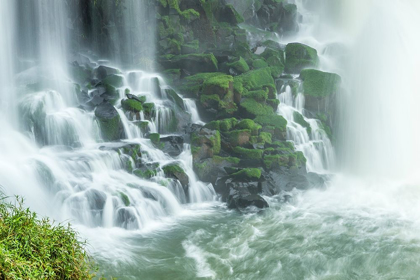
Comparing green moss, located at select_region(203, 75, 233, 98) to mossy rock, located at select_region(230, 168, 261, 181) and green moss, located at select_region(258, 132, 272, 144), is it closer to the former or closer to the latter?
green moss, located at select_region(258, 132, 272, 144)

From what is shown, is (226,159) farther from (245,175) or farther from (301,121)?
(301,121)

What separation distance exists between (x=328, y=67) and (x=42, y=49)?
1550 cm

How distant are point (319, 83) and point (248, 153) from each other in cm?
671

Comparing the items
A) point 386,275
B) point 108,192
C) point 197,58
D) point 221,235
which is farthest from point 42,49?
point 386,275

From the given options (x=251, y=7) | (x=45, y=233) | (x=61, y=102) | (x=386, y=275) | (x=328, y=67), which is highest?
(x=251, y=7)

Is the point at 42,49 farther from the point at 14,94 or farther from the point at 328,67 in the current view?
the point at 328,67

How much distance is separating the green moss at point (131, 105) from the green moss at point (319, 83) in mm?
8153

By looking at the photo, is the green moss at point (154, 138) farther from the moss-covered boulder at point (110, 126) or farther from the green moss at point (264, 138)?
the green moss at point (264, 138)

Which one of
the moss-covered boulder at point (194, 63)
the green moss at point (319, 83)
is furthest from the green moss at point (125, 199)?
the green moss at point (319, 83)

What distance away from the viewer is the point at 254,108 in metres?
17.9

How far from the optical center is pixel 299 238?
37.3 ft

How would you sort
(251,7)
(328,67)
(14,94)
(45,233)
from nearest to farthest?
(45,233) → (14,94) → (328,67) → (251,7)

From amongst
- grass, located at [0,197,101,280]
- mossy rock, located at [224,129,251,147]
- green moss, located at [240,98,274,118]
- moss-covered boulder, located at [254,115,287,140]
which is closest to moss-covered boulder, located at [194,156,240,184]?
mossy rock, located at [224,129,251,147]

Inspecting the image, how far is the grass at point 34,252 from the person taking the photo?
4.91 m
